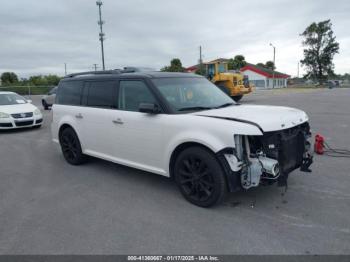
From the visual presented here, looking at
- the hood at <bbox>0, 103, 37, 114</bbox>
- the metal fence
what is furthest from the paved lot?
the metal fence

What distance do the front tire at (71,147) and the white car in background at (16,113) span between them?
17.3 feet

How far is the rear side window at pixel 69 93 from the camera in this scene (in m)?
5.96

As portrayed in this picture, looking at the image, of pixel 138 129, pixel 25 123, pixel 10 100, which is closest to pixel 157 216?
pixel 138 129

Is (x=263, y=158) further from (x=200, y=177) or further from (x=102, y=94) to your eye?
(x=102, y=94)

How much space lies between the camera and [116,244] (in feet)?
10.5

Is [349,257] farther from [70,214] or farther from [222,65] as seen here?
[222,65]

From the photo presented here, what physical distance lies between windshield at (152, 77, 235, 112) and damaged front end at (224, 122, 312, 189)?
1044 millimetres

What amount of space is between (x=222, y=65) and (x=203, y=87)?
63.2ft

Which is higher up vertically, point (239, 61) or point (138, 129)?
point (239, 61)

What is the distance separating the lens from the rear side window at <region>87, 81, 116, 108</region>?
203 inches

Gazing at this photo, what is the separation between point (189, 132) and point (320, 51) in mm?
80755

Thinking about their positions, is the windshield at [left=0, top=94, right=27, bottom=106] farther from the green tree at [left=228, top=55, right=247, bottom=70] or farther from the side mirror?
the green tree at [left=228, top=55, right=247, bottom=70]

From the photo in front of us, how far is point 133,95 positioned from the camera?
483cm

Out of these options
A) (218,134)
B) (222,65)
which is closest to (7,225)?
(218,134)
